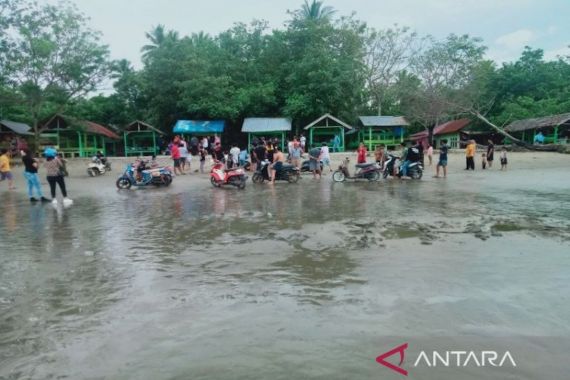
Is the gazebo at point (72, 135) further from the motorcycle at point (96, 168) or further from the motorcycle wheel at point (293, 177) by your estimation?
the motorcycle wheel at point (293, 177)

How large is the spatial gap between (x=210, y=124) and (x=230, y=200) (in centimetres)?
2332

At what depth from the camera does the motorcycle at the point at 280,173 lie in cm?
1574

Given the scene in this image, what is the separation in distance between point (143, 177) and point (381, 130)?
25624 mm

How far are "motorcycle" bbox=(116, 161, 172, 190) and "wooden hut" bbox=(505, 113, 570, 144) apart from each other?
97.3ft

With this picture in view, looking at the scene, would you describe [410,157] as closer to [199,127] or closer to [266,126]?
[266,126]

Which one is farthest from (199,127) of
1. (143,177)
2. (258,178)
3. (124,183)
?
(124,183)

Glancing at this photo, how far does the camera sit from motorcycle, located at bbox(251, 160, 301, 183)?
15742mm

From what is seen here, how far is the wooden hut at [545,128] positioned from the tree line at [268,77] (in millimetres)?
1446

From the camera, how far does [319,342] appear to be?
3.37 metres

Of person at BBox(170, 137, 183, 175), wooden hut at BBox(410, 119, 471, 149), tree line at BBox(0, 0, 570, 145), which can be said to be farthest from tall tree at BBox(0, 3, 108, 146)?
wooden hut at BBox(410, 119, 471, 149)

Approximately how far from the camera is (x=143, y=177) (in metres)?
15.3

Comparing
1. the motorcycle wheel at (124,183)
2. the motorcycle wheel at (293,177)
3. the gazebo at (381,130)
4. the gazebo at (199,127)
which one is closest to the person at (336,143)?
the gazebo at (381,130)

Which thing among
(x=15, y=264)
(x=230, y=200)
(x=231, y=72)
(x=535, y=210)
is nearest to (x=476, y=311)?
(x=15, y=264)

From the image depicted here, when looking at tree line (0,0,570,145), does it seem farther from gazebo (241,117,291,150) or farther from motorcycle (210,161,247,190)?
motorcycle (210,161,247,190)
